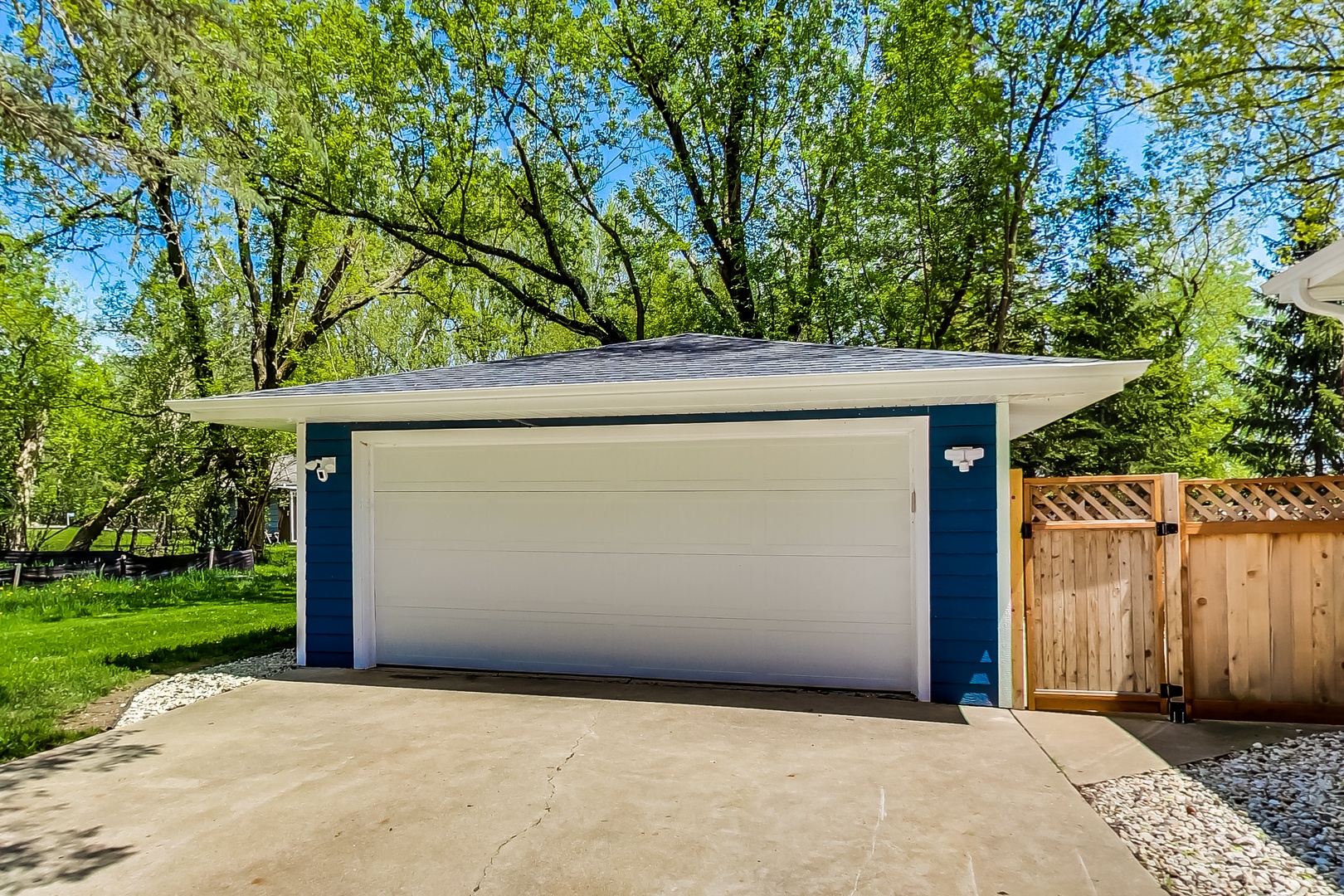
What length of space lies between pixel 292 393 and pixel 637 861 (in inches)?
176

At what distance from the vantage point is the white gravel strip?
5.10 metres

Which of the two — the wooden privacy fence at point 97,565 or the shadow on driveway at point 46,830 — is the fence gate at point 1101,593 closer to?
the shadow on driveway at point 46,830

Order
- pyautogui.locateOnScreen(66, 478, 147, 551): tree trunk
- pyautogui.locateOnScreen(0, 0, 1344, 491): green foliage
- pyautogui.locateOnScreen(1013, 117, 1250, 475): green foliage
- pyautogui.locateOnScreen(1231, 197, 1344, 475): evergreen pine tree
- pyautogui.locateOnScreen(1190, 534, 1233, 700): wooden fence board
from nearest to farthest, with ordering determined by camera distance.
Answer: pyautogui.locateOnScreen(1190, 534, 1233, 700): wooden fence board < pyautogui.locateOnScreen(0, 0, 1344, 491): green foliage < pyautogui.locateOnScreen(1013, 117, 1250, 475): green foliage < pyautogui.locateOnScreen(1231, 197, 1344, 475): evergreen pine tree < pyautogui.locateOnScreen(66, 478, 147, 551): tree trunk

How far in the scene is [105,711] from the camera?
5.03 meters

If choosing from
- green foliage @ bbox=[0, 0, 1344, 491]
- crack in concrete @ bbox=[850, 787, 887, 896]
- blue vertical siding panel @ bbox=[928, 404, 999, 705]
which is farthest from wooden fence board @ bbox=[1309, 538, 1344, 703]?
green foliage @ bbox=[0, 0, 1344, 491]

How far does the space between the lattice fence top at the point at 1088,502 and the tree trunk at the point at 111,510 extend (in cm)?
1734

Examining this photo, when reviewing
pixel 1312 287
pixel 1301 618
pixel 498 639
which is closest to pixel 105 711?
pixel 498 639

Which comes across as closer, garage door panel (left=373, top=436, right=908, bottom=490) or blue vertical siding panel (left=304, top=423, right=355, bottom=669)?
garage door panel (left=373, top=436, right=908, bottom=490)

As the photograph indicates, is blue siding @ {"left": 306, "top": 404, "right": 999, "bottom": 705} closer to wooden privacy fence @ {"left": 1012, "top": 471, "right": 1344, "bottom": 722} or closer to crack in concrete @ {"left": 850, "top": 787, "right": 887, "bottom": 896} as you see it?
wooden privacy fence @ {"left": 1012, "top": 471, "right": 1344, "bottom": 722}

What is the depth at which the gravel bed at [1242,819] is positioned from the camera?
2807mm

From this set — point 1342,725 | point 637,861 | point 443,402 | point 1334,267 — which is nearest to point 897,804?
point 637,861

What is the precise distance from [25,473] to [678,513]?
19.1 meters

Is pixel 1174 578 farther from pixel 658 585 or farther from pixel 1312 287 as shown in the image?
pixel 658 585

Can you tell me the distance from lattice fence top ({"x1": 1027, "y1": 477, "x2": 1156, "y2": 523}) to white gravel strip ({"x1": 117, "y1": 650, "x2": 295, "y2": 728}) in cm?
582
